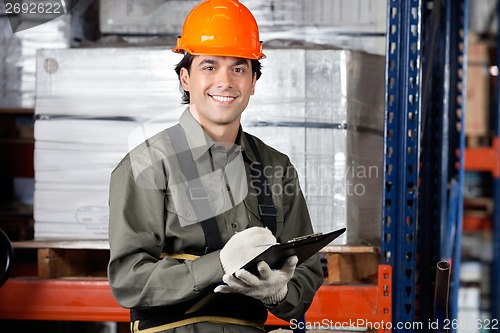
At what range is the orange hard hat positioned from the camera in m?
2.51

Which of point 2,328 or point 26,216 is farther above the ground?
point 26,216

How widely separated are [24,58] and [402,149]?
1.99m

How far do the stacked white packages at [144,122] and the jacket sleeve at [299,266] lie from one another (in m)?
0.59

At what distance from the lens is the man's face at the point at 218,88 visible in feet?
8.02

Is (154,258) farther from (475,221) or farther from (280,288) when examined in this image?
(475,221)

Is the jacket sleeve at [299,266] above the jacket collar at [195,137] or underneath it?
underneath

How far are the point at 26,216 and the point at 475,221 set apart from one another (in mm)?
4377

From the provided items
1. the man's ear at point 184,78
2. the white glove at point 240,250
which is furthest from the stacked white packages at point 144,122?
the white glove at point 240,250

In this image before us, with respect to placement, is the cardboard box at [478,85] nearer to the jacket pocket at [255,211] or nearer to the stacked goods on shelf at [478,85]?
the stacked goods on shelf at [478,85]

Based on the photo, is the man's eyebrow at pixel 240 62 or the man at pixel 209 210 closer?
the man at pixel 209 210

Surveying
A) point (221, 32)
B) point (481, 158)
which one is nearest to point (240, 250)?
point (221, 32)

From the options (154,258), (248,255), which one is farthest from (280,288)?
(154,258)

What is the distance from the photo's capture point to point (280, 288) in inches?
86.7

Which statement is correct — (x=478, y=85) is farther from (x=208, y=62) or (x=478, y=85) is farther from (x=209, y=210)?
(x=209, y=210)
